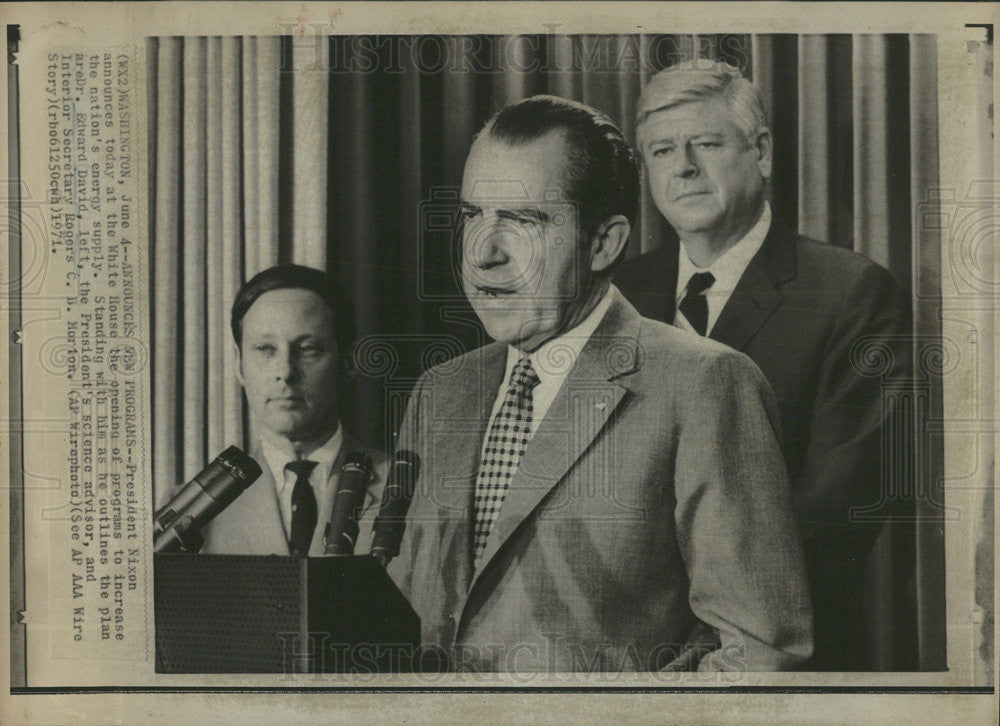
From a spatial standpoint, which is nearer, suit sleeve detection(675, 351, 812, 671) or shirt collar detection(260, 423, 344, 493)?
suit sleeve detection(675, 351, 812, 671)

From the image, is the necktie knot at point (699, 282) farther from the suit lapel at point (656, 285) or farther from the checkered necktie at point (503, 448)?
the checkered necktie at point (503, 448)

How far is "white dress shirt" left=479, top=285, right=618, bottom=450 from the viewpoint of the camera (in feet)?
8.85

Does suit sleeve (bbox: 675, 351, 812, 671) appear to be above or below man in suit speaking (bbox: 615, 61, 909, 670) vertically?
below

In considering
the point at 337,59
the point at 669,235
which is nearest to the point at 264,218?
the point at 337,59

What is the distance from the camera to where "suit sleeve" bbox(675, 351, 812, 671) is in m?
2.62

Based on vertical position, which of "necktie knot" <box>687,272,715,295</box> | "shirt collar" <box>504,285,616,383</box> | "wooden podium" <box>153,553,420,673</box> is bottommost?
"wooden podium" <box>153,553,420,673</box>

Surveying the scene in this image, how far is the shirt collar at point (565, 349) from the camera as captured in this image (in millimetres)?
2701

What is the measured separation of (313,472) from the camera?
2.74 meters

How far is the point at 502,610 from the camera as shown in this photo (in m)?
2.67

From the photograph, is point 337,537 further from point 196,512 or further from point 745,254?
point 745,254

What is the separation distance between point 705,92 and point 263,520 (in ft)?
5.72

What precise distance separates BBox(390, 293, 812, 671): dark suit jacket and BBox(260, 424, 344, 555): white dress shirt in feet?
0.82

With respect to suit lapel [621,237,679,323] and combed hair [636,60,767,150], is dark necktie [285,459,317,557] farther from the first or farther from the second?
combed hair [636,60,767,150]

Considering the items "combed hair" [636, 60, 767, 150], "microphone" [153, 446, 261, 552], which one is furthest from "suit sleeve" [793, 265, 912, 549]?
"microphone" [153, 446, 261, 552]
